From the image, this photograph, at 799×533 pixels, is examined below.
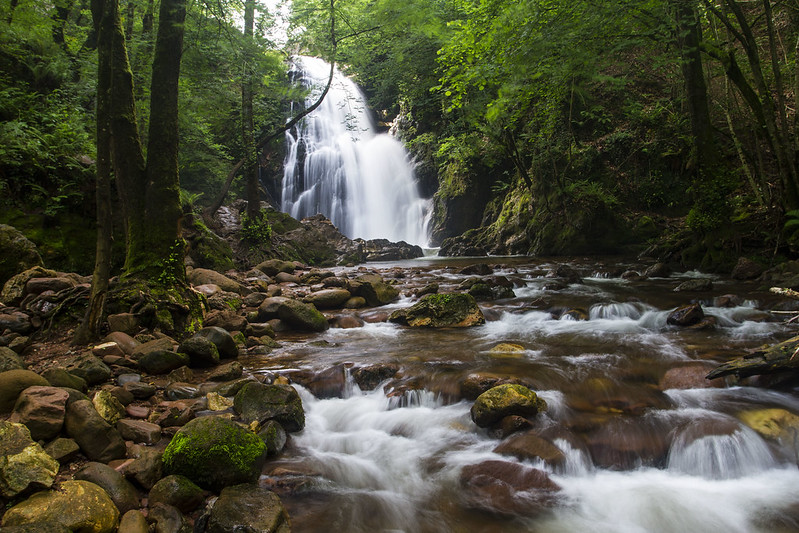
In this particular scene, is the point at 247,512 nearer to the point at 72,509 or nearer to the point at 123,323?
the point at 72,509

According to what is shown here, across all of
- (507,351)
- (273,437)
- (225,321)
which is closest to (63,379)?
(273,437)

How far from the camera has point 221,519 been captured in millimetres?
2723

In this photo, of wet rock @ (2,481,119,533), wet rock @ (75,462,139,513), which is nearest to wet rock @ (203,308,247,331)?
wet rock @ (75,462,139,513)

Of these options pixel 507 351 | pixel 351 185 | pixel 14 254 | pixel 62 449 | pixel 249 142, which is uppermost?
pixel 351 185

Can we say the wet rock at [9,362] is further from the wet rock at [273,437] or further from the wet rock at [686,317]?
the wet rock at [686,317]

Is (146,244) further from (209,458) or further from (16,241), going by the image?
(209,458)

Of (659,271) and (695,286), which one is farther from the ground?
(659,271)

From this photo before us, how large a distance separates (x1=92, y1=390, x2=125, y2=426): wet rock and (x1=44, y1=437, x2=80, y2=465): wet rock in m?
0.39

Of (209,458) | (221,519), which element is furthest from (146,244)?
(221,519)

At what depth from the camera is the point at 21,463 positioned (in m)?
2.52

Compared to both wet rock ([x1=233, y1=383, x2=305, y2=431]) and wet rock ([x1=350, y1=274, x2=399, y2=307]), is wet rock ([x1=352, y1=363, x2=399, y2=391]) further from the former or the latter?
wet rock ([x1=350, y1=274, x2=399, y2=307])

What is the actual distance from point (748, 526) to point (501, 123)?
13790 millimetres

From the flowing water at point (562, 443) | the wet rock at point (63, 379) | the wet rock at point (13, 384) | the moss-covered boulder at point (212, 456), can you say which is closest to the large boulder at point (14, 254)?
the wet rock at point (63, 379)

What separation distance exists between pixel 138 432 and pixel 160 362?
145 centimetres
